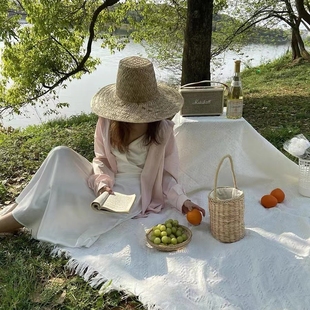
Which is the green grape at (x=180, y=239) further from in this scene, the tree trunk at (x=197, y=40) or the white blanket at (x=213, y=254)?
the tree trunk at (x=197, y=40)

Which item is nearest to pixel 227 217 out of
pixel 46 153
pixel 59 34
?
pixel 46 153

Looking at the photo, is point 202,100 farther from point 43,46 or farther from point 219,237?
point 43,46

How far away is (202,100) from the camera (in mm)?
3385

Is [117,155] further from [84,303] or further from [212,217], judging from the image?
[84,303]

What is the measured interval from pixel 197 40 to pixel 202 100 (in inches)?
93.4

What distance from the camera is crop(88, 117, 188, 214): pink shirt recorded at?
9.75 ft

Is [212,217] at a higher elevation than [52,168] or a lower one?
lower

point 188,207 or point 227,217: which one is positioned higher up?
point 227,217

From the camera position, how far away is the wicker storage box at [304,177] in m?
3.27

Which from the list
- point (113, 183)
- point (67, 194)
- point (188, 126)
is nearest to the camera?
point (67, 194)

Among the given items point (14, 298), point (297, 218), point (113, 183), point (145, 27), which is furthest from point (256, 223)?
point (145, 27)

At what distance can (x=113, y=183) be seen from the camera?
297cm

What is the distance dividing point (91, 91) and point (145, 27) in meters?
2.28

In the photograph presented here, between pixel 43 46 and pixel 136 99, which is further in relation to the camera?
pixel 43 46
